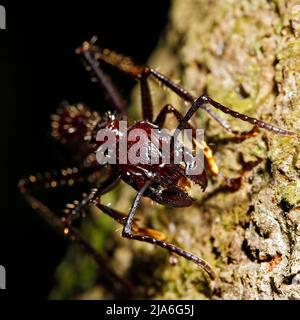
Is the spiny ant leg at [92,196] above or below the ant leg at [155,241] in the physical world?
above

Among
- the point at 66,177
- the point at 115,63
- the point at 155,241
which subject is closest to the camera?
the point at 155,241

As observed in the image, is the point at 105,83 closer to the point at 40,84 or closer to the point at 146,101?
the point at 146,101

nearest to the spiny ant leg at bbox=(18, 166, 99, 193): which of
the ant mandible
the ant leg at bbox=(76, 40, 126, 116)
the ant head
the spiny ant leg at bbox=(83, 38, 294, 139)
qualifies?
the ant mandible

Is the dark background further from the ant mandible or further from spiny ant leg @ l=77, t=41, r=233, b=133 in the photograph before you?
spiny ant leg @ l=77, t=41, r=233, b=133


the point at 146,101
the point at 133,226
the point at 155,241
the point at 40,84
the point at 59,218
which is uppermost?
the point at 40,84

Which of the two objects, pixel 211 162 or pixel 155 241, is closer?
pixel 155 241

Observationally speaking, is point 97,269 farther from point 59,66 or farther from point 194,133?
point 59,66

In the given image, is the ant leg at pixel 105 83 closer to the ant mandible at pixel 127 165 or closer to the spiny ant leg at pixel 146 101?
the ant mandible at pixel 127 165

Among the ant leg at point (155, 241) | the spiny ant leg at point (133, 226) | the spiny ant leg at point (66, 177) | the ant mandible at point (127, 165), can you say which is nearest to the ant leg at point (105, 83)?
the ant mandible at point (127, 165)

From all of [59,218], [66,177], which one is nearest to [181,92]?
[66,177]
